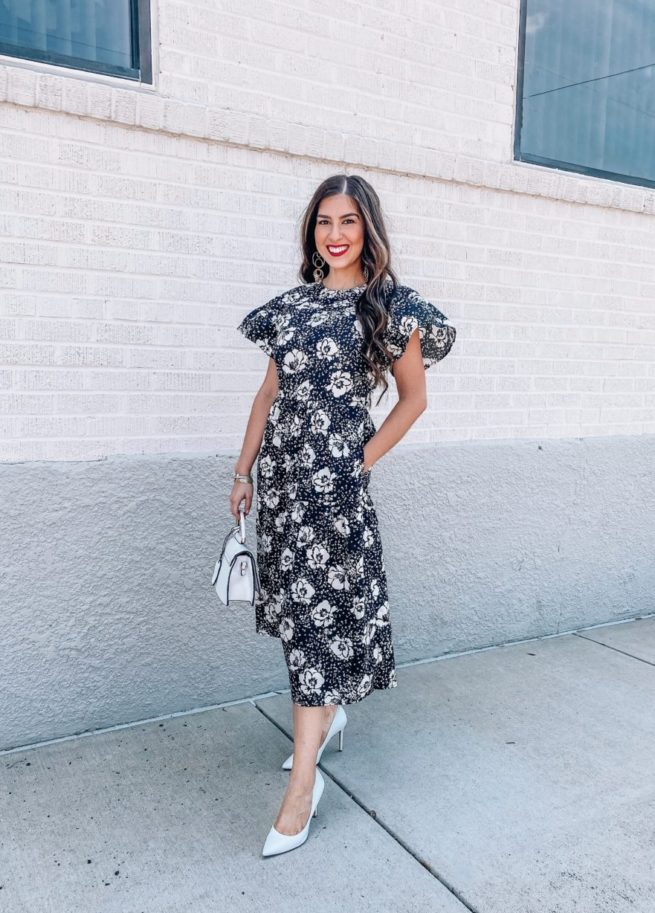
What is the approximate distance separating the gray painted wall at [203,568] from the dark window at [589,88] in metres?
1.43

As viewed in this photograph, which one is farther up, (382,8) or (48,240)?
(382,8)

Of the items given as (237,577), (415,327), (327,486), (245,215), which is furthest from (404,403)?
(245,215)

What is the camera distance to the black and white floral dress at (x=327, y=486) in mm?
2387

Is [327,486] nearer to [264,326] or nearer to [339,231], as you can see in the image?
[264,326]

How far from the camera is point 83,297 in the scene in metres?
2.77

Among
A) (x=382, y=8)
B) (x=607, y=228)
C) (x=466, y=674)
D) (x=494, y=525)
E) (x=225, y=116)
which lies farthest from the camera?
(x=607, y=228)

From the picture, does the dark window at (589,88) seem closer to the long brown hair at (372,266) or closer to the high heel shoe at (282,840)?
the long brown hair at (372,266)

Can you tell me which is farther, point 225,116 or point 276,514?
point 225,116

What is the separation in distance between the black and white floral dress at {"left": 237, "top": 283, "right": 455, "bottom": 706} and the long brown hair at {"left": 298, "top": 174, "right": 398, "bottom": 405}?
3 centimetres

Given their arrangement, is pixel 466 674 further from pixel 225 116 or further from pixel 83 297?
pixel 225 116

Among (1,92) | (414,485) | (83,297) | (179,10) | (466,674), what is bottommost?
(466,674)

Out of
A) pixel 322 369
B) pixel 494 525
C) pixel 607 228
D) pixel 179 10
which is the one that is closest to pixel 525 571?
pixel 494 525

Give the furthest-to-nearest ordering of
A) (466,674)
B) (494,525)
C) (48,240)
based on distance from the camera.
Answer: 1. (494,525)
2. (466,674)
3. (48,240)

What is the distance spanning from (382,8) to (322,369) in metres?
1.77
